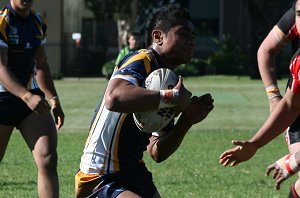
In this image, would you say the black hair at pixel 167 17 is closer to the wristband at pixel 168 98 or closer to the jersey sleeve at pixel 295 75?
the wristband at pixel 168 98

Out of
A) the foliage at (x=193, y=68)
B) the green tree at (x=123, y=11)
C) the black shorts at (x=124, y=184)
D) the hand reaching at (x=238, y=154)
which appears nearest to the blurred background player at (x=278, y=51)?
the hand reaching at (x=238, y=154)

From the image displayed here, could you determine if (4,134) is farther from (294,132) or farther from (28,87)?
(294,132)

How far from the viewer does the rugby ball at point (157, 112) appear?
5293 mm

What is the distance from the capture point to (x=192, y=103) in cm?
564

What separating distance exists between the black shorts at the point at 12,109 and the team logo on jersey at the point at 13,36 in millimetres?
455

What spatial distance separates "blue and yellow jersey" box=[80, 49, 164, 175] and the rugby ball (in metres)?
0.14

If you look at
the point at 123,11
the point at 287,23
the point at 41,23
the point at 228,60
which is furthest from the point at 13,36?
the point at 123,11

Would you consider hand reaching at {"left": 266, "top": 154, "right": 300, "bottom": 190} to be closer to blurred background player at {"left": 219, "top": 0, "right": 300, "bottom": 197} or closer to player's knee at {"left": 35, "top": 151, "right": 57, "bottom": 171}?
blurred background player at {"left": 219, "top": 0, "right": 300, "bottom": 197}

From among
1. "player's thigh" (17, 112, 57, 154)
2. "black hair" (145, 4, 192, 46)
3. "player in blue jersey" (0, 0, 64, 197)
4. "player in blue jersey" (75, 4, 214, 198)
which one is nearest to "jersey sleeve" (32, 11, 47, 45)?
"player in blue jersey" (0, 0, 64, 197)

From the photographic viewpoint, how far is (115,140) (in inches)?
219

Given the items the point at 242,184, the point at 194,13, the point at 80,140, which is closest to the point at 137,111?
the point at 242,184

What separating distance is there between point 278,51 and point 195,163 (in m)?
5.22

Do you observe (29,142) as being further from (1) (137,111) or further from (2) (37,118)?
(1) (137,111)

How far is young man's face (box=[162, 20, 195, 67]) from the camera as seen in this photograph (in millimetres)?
5457
